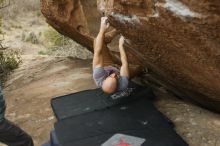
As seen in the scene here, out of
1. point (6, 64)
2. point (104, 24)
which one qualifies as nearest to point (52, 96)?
point (104, 24)

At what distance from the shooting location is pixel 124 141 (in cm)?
465

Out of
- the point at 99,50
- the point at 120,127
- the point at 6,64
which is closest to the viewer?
the point at 120,127

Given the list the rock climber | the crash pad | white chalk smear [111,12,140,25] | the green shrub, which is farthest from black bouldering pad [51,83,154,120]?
the green shrub

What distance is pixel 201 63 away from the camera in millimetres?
4457

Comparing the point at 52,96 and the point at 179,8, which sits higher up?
the point at 179,8

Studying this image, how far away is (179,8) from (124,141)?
1.50 m

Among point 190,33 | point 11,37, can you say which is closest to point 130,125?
point 190,33

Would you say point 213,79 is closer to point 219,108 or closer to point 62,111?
point 219,108

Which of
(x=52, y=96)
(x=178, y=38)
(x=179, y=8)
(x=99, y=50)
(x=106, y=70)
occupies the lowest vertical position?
(x=52, y=96)

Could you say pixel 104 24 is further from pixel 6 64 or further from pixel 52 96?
pixel 6 64

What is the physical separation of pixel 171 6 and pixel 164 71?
71.9 inches

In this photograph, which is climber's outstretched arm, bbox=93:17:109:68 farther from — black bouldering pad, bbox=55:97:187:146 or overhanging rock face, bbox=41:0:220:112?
black bouldering pad, bbox=55:97:187:146

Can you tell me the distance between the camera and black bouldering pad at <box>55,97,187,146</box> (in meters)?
4.67

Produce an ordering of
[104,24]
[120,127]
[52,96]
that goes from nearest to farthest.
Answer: [120,127] → [104,24] → [52,96]
